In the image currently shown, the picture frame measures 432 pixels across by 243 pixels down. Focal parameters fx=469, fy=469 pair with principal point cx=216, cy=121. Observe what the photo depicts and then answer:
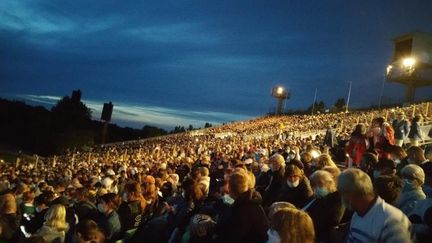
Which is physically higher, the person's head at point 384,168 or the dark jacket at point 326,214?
the person's head at point 384,168

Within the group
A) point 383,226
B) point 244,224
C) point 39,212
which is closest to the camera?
point 383,226

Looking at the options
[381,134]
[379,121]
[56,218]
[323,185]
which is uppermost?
[379,121]

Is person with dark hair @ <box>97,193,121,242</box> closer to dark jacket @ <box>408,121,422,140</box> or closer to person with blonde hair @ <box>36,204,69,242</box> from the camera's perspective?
person with blonde hair @ <box>36,204,69,242</box>

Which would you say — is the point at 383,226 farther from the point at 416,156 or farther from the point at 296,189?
the point at 416,156

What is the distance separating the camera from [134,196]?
21.7 feet

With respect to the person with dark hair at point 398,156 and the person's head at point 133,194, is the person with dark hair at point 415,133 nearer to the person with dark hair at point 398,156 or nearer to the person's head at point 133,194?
the person with dark hair at point 398,156

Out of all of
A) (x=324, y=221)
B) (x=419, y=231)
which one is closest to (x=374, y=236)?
(x=419, y=231)

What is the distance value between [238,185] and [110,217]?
1.98 metres

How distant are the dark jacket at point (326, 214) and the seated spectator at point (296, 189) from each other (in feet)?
3.65

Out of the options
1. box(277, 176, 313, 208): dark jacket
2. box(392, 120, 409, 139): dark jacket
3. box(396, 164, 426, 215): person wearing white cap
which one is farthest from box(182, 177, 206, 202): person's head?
box(392, 120, 409, 139): dark jacket

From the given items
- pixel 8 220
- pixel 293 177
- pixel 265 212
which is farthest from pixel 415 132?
pixel 8 220

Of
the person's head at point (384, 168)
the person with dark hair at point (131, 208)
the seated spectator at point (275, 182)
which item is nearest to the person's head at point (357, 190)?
the person's head at point (384, 168)

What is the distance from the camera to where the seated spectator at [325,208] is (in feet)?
15.5

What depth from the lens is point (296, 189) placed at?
19.8ft
